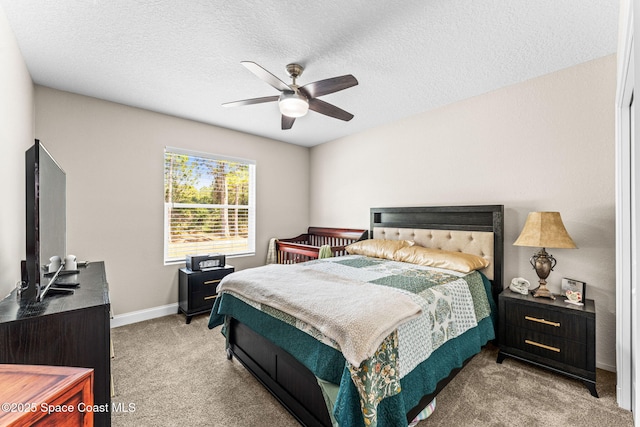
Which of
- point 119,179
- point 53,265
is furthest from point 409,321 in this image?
point 119,179

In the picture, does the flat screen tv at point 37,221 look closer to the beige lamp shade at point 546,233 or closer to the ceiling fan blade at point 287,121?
the ceiling fan blade at point 287,121

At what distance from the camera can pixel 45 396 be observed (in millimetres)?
687

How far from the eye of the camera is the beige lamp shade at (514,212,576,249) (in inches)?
84.0

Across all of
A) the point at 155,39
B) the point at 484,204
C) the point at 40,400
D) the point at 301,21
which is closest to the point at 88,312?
the point at 40,400

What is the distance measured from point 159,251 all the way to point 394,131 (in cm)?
340

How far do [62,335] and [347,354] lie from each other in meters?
1.31

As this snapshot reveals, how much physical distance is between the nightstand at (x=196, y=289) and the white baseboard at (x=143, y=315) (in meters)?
0.12

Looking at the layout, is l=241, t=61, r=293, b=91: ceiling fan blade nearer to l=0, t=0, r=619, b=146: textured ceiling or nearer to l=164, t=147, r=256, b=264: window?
l=0, t=0, r=619, b=146: textured ceiling

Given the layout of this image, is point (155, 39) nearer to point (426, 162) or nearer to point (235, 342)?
point (235, 342)

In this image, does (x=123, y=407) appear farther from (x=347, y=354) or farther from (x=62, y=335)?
(x=347, y=354)

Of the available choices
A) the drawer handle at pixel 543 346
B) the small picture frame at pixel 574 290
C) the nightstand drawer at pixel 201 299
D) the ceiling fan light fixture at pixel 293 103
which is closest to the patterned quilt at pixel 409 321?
the drawer handle at pixel 543 346

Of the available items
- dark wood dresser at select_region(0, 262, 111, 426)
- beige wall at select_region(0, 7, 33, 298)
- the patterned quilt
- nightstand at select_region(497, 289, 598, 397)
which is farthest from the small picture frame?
beige wall at select_region(0, 7, 33, 298)

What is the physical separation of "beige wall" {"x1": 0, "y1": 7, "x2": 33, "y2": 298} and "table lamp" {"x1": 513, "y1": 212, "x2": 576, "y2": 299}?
3645 mm

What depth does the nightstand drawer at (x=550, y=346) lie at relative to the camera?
200 cm
